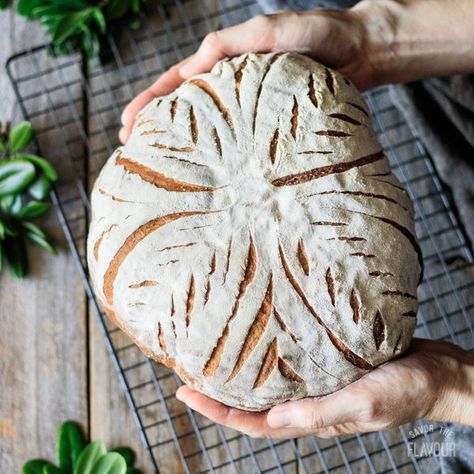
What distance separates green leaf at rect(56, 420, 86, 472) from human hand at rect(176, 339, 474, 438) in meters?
0.34

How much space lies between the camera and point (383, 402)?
1.07 m

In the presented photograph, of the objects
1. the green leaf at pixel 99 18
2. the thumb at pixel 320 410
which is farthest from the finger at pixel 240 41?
the thumb at pixel 320 410

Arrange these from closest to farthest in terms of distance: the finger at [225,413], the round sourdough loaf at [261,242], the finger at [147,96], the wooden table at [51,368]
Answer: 1. the round sourdough loaf at [261,242]
2. the finger at [225,413]
3. the finger at [147,96]
4. the wooden table at [51,368]

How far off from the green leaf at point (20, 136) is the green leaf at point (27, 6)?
0.25 m

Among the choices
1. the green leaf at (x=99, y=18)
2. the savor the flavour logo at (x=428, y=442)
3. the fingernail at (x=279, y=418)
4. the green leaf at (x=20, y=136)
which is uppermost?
the green leaf at (x=99, y=18)

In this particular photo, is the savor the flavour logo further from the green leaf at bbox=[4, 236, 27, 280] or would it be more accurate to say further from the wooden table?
the green leaf at bbox=[4, 236, 27, 280]

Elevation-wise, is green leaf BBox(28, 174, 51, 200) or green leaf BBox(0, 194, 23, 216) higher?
green leaf BBox(28, 174, 51, 200)

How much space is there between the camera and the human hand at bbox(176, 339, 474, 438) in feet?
3.49

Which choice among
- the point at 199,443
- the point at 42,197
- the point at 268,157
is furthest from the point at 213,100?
the point at 199,443

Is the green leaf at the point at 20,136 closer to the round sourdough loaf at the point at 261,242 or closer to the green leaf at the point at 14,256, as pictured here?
the green leaf at the point at 14,256

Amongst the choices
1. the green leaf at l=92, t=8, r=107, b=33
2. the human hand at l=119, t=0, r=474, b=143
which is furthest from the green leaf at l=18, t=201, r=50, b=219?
the green leaf at l=92, t=8, r=107, b=33

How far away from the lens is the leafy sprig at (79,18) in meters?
1.49

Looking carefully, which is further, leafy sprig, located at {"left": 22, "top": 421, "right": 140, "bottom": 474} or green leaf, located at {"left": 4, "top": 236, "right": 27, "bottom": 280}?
green leaf, located at {"left": 4, "top": 236, "right": 27, "bottom": 280}

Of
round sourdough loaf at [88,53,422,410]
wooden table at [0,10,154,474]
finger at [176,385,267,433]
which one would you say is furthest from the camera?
wooden table at [0,10,154,474]
